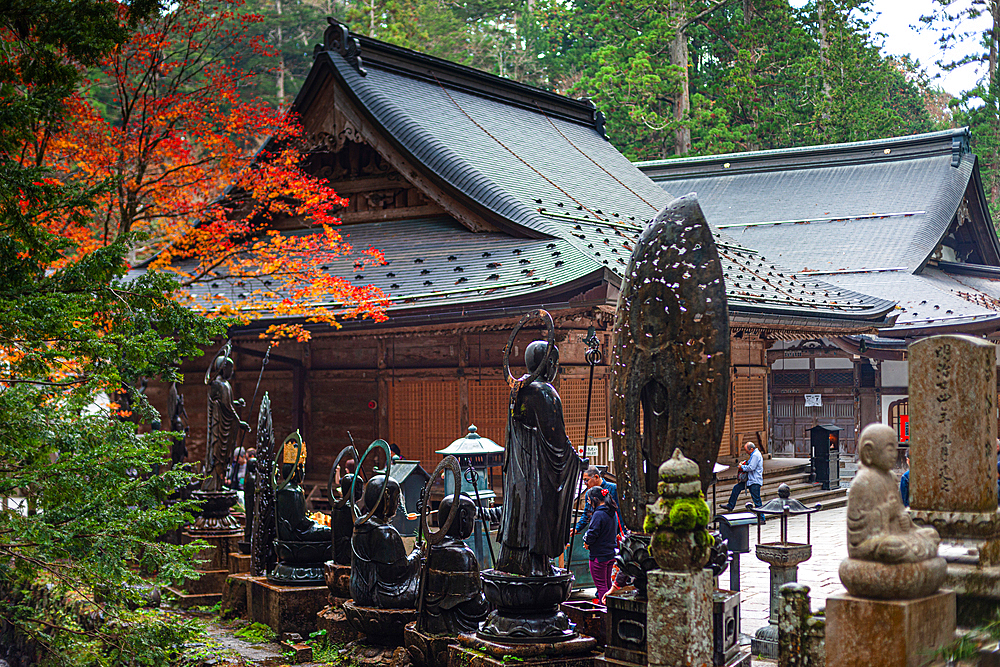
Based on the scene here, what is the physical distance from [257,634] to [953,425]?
7168 mm

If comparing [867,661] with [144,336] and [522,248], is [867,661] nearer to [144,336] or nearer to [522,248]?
[144,336]

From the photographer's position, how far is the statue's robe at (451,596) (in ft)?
25.6

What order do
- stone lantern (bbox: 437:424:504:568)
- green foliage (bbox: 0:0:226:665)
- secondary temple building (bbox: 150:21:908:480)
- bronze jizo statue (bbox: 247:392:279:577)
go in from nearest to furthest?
green foliage (bbox: 0:0:226:665)
bronze jizo statue (bbox: 247:392:279:577)
stone lantern (bbox: 437:424:504:568)
secondary temple building (bbox: 150:21:908:480)

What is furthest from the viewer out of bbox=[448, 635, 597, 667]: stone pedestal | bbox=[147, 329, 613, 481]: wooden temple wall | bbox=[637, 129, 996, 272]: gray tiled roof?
bbox=[637, 129, 996, 272]: gray tiled roof

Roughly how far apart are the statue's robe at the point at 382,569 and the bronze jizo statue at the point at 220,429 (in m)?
4.36

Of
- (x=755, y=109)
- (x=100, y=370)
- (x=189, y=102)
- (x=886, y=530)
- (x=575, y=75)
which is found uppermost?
(x=575, y=75)

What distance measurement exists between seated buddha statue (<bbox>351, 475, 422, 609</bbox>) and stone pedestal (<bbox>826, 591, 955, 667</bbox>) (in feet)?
14.0

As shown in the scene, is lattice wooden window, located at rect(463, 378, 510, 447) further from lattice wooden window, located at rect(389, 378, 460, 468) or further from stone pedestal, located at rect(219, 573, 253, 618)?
stone pedestal, located at rect(219, 573, 253, 618)

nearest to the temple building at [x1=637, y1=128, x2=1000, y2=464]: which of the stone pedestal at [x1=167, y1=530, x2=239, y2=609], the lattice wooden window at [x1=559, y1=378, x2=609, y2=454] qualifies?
the lattice wooden window at [x1=559, y1=378, x2=609, y2=454]

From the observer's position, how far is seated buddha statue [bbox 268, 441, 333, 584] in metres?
10.1

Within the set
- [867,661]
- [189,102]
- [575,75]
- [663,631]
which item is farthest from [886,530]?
[575,75]

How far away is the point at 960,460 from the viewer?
19.8 feet

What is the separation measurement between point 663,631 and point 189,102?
38.2ft

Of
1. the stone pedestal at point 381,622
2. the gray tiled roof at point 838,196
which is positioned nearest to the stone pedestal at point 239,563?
the stone pedestal at point 381,622
